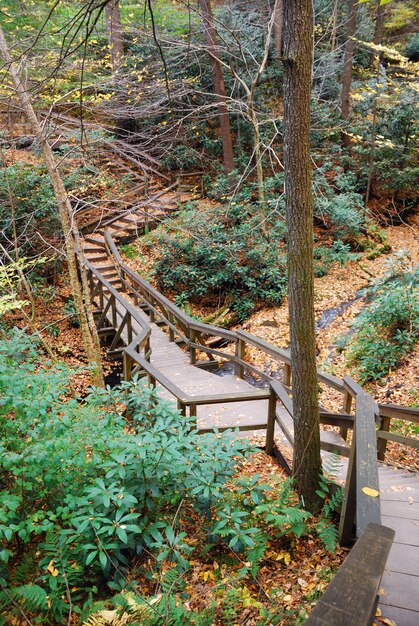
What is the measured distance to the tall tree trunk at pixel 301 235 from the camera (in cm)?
300

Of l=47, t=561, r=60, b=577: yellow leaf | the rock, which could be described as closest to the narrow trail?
the rock

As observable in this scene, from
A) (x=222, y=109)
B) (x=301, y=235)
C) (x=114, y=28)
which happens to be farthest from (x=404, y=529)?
(x=114, y=28)

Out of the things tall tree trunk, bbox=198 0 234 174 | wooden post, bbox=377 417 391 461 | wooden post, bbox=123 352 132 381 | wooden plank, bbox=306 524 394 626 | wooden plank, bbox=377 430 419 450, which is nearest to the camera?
wooden plank, bbox=306 524 394 626

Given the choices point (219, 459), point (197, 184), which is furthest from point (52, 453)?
point (197, 184)

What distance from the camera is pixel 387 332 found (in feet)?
27.6

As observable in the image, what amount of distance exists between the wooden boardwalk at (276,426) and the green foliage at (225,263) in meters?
1.85

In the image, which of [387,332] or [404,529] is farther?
[387,332]

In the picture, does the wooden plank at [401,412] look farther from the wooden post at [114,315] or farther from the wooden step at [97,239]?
the wooden step at [97,239]

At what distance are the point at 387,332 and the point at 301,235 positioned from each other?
19.4ft

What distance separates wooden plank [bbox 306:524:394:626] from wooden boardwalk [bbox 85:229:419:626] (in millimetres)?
1129

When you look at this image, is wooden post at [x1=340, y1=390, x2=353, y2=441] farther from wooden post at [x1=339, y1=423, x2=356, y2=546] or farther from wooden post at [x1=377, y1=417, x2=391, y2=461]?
wooden post at [x1=339, y1=423, x2=356, y2=546]

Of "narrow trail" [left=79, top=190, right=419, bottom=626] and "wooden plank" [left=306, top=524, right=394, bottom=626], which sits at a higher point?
"wooden plank" [left=306, top=524, right=394, bottom=626]

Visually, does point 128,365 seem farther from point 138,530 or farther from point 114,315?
point 138,530

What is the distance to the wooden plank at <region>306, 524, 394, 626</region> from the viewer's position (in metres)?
1.28
